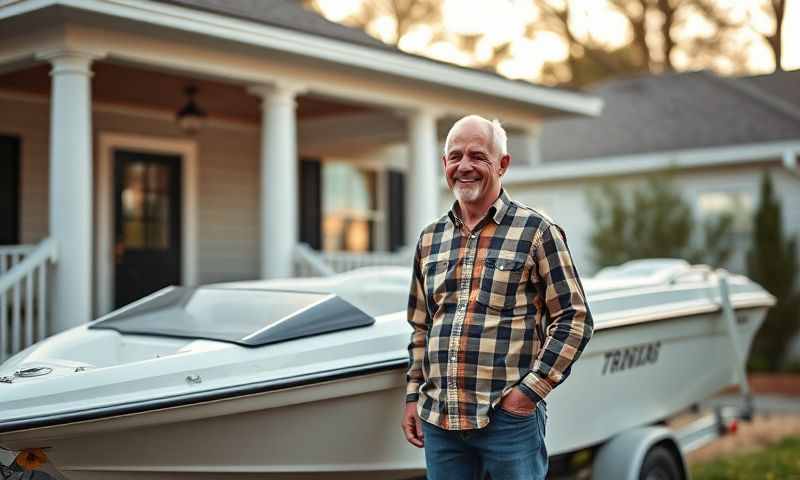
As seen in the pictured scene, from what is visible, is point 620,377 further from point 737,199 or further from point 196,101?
point 737,199

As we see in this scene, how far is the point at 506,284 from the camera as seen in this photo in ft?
10.4

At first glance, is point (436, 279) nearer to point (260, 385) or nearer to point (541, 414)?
point (541, 414)

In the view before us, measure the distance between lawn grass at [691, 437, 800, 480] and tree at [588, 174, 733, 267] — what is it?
574 cm

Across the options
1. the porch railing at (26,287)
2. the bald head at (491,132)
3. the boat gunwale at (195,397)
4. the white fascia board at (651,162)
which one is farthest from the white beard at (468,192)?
the white fascia board at (651,162)

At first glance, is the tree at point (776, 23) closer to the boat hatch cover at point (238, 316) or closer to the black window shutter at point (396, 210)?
the black window shutter at point (396, 210)

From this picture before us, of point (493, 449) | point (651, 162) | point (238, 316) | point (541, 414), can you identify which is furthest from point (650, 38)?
point (493, 449)

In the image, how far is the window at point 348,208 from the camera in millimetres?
11664

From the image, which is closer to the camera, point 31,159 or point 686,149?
point 31,159

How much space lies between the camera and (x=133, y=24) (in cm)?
651

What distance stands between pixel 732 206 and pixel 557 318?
11548 millimetres

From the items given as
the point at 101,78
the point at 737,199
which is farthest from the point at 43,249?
the point at 737,199

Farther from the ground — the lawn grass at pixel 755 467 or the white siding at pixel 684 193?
the white siding at pixel 684 193

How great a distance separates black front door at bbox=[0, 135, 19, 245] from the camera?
8758mm

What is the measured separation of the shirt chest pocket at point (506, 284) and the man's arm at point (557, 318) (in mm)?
64
